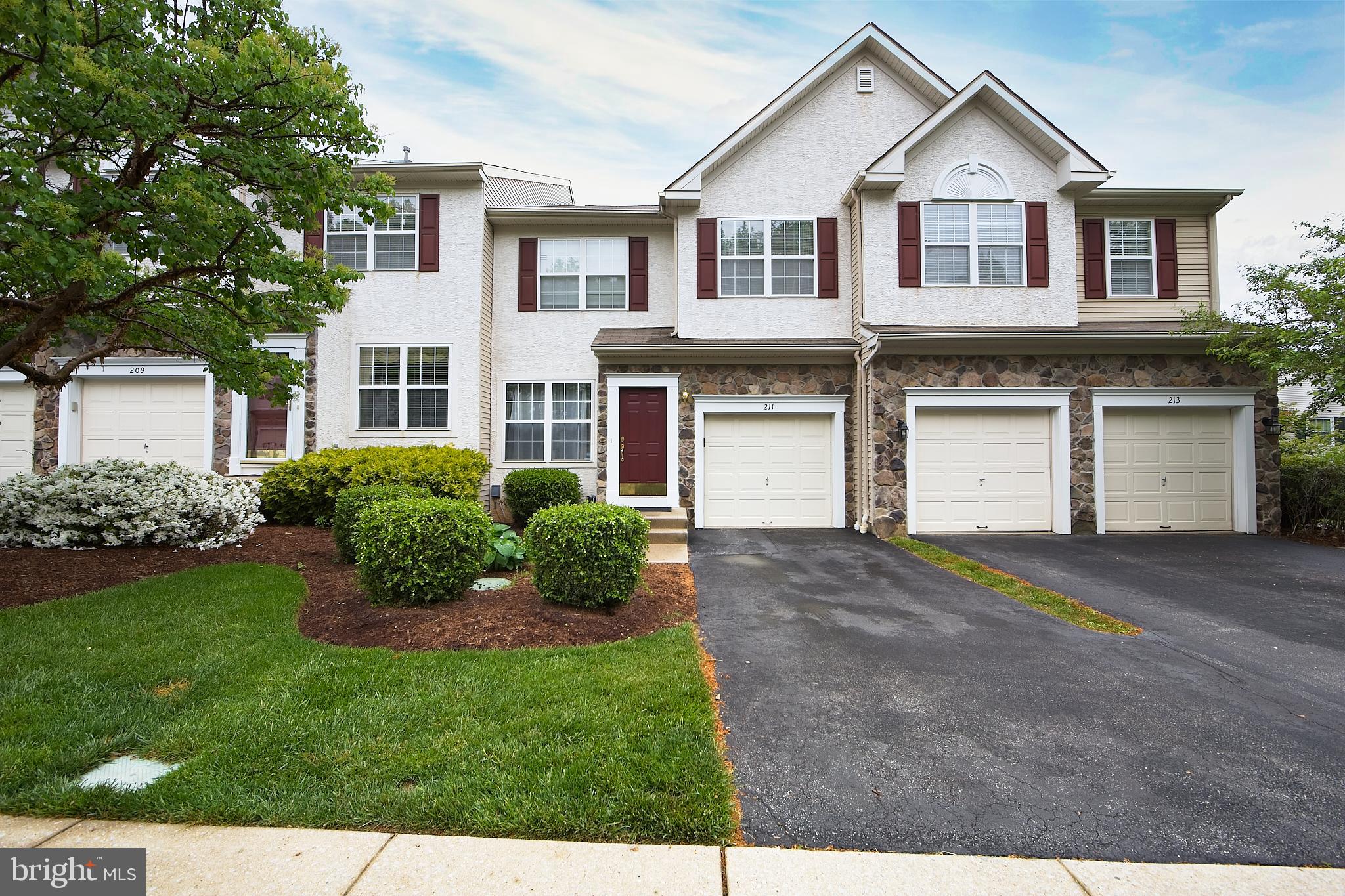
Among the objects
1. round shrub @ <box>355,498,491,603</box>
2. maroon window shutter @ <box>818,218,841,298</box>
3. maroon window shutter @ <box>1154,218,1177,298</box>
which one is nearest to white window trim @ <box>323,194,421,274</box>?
round shrub @ <box>355,498,491,603</box>

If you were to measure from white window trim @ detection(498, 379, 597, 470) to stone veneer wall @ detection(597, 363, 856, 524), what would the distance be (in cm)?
117

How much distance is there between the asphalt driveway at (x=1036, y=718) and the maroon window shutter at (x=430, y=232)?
Result: 8.82m

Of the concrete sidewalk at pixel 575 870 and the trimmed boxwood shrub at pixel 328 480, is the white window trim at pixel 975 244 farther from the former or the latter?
the concrete sidewalk at pixel 575 870

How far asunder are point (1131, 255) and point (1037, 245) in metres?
2.48

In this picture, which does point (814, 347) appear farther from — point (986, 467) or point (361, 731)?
point (361, 731)

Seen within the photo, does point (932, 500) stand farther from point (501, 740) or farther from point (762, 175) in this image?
point (501, 740)

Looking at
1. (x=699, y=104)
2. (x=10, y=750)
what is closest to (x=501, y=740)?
(x=10, y=750)

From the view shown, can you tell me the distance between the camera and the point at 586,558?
17.3 ft

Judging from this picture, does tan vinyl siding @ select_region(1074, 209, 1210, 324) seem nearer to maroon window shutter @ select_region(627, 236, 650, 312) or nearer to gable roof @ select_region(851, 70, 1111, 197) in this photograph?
gable roof @ select_region(851, 70, 1111, 197)

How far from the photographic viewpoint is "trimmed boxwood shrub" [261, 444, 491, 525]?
31.6 ft

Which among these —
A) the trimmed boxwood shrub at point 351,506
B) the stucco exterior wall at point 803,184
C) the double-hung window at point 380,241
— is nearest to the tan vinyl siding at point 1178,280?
the stucco exterior wall at point 803,184

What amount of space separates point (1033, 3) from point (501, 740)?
1320 cm

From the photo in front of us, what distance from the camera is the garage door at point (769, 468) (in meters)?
11.0

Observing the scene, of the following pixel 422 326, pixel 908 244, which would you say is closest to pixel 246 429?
pixel 422 326
